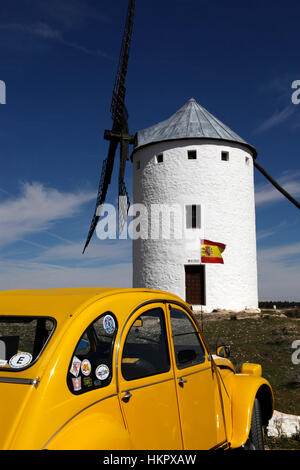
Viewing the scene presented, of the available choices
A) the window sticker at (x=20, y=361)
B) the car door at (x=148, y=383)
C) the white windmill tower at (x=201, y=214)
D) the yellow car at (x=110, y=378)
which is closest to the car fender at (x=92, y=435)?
the yellow car at (x=110, y=378)

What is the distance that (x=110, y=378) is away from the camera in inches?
125

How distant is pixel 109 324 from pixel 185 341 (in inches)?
51.5

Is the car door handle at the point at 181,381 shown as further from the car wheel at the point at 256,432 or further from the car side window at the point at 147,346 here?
the car wheel at the point at 256,432

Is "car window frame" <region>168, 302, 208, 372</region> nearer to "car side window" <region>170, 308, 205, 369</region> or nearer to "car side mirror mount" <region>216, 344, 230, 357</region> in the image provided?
"car side window" <region>170, 308, 205, 369</region>

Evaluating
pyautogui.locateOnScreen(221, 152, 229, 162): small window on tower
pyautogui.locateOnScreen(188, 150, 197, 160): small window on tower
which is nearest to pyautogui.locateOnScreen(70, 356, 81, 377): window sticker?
pyautogui.locateOnScreen(188, 150, 197, 160): small window on tower

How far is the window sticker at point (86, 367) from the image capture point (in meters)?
3.09

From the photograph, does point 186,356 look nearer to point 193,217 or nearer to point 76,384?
point 76,384

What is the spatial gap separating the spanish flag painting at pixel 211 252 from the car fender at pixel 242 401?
1798cm

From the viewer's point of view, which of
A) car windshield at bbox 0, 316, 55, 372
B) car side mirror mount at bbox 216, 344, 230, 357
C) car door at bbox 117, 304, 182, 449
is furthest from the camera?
car side mirror mount at bbox 216, 344, 230, 357

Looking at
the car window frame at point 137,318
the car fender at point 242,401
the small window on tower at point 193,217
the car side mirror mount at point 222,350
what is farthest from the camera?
the small window on tower at point 193,217

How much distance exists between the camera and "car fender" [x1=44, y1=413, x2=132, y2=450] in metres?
2.63

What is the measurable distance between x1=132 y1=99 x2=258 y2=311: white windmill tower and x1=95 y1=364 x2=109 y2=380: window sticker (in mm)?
21045

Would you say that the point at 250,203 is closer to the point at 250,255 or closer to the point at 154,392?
the point at 250,255

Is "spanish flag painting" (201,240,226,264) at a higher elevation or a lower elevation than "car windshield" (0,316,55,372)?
higher
